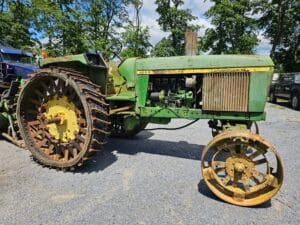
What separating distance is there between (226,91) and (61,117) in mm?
2396

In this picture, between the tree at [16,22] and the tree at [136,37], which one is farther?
the tree at [136,37]

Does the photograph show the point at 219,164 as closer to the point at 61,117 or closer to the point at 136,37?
the point at 61,117

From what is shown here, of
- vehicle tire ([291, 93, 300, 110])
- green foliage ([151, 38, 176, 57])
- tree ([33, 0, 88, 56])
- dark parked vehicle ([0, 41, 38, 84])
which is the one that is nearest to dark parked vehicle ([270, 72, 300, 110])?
vehicle tire ([291, 93, 300, 110])

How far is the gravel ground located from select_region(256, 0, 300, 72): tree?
→ 2109cm

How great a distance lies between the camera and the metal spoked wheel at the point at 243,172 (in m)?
2.91

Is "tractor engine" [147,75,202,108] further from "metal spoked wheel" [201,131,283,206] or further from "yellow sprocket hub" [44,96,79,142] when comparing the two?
"yellow sprocket hub" [44,96,79,142]

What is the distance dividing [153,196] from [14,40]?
50.8 ft

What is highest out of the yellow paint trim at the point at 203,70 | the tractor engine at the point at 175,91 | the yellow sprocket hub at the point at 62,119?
the yellow paint trim at the point at 203,70

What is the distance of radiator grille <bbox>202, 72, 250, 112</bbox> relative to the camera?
334cm

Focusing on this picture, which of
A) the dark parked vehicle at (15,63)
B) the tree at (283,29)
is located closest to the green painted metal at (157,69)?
the dark parked vehicle at (15,63)

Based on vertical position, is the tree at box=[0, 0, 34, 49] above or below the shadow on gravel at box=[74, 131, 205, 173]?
above

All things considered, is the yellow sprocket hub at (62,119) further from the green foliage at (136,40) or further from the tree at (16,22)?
the green foliage at (136,40)

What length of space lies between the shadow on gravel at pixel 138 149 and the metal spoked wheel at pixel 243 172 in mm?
1372

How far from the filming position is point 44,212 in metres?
2.76
